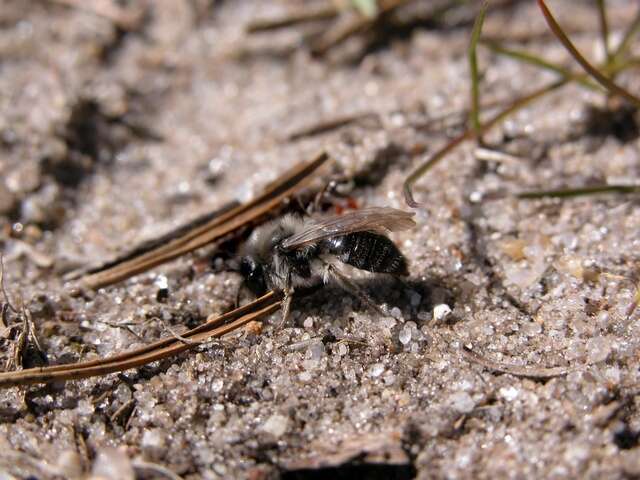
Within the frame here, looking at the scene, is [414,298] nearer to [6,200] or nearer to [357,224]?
[357,224]

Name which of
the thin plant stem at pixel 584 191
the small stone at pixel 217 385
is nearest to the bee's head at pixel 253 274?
the small stone at pixel 217 385

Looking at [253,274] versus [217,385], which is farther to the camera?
[253,274]

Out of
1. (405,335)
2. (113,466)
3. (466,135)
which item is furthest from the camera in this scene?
(466,135)

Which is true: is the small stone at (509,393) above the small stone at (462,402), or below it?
above

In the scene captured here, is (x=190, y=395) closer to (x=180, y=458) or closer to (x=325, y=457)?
(x=180, y=458)

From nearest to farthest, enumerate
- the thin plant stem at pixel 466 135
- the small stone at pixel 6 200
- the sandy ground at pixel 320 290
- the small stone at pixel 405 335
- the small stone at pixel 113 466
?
1. the small stone at pixel 113 466
2. the sandy ground at pixel 320 290
3. the small stone at pixel 405 335
4. the thin plant stem at pixel 466 135
5. the small stone at pixel 6 200

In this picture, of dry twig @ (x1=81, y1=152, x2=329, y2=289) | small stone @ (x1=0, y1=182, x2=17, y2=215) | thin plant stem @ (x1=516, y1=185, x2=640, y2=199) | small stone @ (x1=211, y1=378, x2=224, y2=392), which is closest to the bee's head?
dry twig @ (x1=81, y1=152, x2=329, y2=289)

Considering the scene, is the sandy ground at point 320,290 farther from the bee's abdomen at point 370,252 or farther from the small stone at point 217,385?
the bee's abdomen at point 370,252

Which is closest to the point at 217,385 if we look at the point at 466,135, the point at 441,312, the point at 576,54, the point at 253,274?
the point at 253,274
